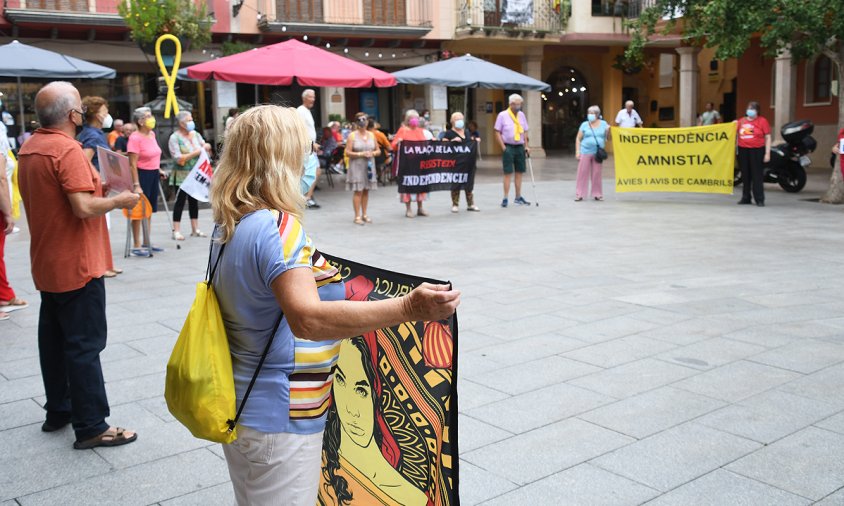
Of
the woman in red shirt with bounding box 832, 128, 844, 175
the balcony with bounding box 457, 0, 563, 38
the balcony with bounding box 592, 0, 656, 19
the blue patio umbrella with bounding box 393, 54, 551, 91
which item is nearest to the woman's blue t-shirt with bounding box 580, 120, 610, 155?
the woman in red shirt with bounding box 832, 128, 844, 175

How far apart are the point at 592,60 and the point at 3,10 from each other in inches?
813

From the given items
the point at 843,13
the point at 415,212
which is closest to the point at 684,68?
the point at 843,13

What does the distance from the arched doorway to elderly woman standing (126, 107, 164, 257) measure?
78.4 ft

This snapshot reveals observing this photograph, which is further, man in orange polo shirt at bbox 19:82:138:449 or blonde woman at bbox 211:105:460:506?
man in orange polo shirt at bbox 19:82:138:449

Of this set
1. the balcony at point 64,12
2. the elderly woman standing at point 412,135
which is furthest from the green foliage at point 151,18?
the elderly woman standing at point 412,135

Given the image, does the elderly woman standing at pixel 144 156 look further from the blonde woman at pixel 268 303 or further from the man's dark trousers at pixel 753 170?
the man's dark trousers at pixel 753 170

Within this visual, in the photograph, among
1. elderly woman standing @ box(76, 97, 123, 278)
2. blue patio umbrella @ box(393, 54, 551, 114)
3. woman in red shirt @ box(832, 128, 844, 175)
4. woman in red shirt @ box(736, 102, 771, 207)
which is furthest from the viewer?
blue patio umbrella @ box(393, 54, 551, 114)

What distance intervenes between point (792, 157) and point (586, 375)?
1270 centimetres

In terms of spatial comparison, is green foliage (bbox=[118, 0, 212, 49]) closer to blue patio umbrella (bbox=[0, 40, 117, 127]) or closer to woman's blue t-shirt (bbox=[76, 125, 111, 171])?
blue patio umbrella (bbox=[0, 40, 117, 127])

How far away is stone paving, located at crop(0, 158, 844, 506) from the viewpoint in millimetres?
3645

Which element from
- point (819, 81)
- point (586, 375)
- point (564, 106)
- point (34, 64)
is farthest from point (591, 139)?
point (564, 106)

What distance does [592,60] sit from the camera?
32.5m

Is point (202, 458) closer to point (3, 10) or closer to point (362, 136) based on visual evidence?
point (362, 136)

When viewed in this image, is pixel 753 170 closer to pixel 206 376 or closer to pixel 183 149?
pixel 183 149
